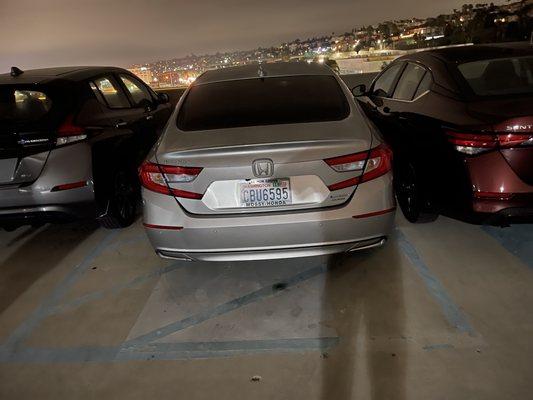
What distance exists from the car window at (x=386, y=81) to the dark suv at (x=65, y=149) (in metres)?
2.80

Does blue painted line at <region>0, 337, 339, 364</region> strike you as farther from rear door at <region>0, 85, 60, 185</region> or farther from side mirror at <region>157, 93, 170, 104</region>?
side mirror at <region>157, 93, 170, 104</region>

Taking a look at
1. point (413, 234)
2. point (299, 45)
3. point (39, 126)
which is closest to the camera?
point (39, 126)

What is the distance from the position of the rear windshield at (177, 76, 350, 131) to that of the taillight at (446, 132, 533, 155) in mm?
Result: 823

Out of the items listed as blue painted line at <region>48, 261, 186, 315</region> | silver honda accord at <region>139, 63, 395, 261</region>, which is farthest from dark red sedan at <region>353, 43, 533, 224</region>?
blue painted line at <region>48, 261, 186, 315</region>

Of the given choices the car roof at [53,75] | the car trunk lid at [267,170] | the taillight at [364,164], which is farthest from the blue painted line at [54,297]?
the taillight at [364,164]

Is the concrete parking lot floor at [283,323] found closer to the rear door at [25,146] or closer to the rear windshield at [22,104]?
the rear door at [25,146]

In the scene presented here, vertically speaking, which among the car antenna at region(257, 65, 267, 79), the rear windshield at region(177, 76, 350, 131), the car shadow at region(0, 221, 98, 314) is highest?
the car antenna at region(257, 65, 267, 79)

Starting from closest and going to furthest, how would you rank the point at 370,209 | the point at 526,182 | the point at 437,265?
the point at 370,209 < the point at 526,182 < the point at 437,265

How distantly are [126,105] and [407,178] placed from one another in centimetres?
312

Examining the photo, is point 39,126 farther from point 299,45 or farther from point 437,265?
point 299,45

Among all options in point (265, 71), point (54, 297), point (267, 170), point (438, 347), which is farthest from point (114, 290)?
point (438, 347)

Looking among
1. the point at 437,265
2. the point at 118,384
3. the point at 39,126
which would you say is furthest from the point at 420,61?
the point at 118,384

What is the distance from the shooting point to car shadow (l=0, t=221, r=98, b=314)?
3.69 m

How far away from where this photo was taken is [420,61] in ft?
14.7
